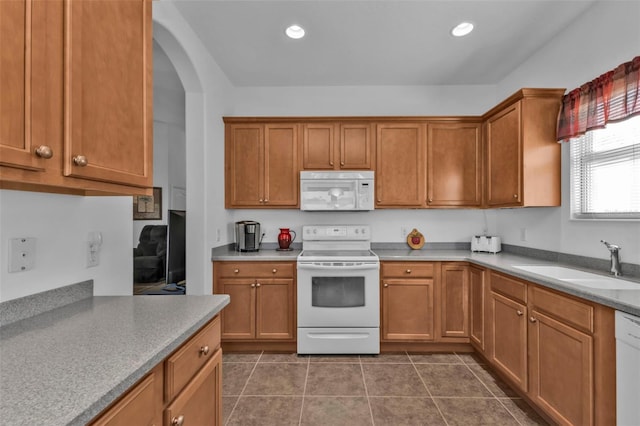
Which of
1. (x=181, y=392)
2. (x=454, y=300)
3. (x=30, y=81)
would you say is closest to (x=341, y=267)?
(x=454, y=300)

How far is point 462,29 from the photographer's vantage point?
2.51 m

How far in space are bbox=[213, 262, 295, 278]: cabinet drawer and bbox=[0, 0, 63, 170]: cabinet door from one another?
86.8 inches

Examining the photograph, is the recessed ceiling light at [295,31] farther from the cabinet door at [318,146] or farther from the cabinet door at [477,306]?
the cabinet door at [477,306]

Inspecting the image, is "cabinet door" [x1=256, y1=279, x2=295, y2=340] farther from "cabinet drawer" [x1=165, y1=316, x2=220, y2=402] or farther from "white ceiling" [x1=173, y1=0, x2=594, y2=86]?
"white ceiling" [x1=173, y1=0, x2=594, y2=86]

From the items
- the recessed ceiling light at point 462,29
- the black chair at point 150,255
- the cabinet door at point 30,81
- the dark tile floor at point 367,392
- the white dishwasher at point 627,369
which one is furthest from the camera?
the black chair at point 150,255

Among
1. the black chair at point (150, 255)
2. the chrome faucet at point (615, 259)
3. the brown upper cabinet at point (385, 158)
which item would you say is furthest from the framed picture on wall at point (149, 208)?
the chrome faucet at point (615, 259)

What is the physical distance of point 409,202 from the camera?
10.9ft

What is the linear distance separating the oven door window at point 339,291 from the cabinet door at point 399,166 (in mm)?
885

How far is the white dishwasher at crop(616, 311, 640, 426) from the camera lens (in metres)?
1.35

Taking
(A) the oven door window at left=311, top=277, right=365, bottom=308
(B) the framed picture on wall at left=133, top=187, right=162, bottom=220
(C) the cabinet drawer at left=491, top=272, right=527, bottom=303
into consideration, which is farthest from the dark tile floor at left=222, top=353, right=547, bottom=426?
(B) the framed picture on wall at left=133, top=187, right=162, bottom=220

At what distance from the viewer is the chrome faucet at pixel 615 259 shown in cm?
193

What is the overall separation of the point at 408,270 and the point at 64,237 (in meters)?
2.57

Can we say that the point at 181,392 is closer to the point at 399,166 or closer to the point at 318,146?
the point at 318,146

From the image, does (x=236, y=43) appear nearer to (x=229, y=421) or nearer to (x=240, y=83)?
(x=240, y=83)
